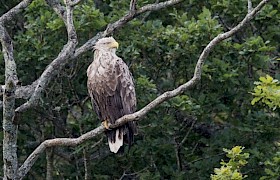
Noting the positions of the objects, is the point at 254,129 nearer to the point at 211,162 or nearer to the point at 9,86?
the point at 211,162

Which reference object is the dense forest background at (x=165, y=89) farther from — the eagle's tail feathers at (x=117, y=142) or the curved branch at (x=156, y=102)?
the curved branch at (x=156, y=102)

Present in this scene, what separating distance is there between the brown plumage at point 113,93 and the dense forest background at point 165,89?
910 mm

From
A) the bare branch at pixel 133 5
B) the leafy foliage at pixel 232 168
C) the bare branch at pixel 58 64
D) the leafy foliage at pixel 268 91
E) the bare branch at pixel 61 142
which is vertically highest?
the bare branch at pixel 133 5

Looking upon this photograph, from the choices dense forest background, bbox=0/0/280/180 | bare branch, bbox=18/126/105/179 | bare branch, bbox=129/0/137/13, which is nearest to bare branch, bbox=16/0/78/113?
bare branch, bbox=18/126/105/179

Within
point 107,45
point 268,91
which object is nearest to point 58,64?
point 107,45

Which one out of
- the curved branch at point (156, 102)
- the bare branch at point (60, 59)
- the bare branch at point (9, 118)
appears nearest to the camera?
the curved branch at point (156, 102)

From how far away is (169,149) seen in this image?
892 cm

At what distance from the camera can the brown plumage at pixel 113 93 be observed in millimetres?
7008

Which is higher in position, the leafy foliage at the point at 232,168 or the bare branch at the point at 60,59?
the bare branch at the point at 60,59

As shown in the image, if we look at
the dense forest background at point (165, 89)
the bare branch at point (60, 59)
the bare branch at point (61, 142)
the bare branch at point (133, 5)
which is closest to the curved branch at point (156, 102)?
the bare branch at point (61, 142)

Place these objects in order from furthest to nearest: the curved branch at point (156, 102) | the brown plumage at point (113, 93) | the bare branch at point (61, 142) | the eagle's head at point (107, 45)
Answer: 1. the eagle's head at point (107, 45)
2. the brown plumage at point (113, 93)
3. the bare branch at point (61, 142)
4. the curved branch at point (156, 102)

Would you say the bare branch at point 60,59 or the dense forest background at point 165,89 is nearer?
the bare branch at point 60,59

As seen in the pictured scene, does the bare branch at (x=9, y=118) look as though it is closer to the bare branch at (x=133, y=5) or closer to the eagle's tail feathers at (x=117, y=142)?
the eagle's tail feathers at (x=117, y=142)

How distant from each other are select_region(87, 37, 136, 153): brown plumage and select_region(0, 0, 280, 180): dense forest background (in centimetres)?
91
